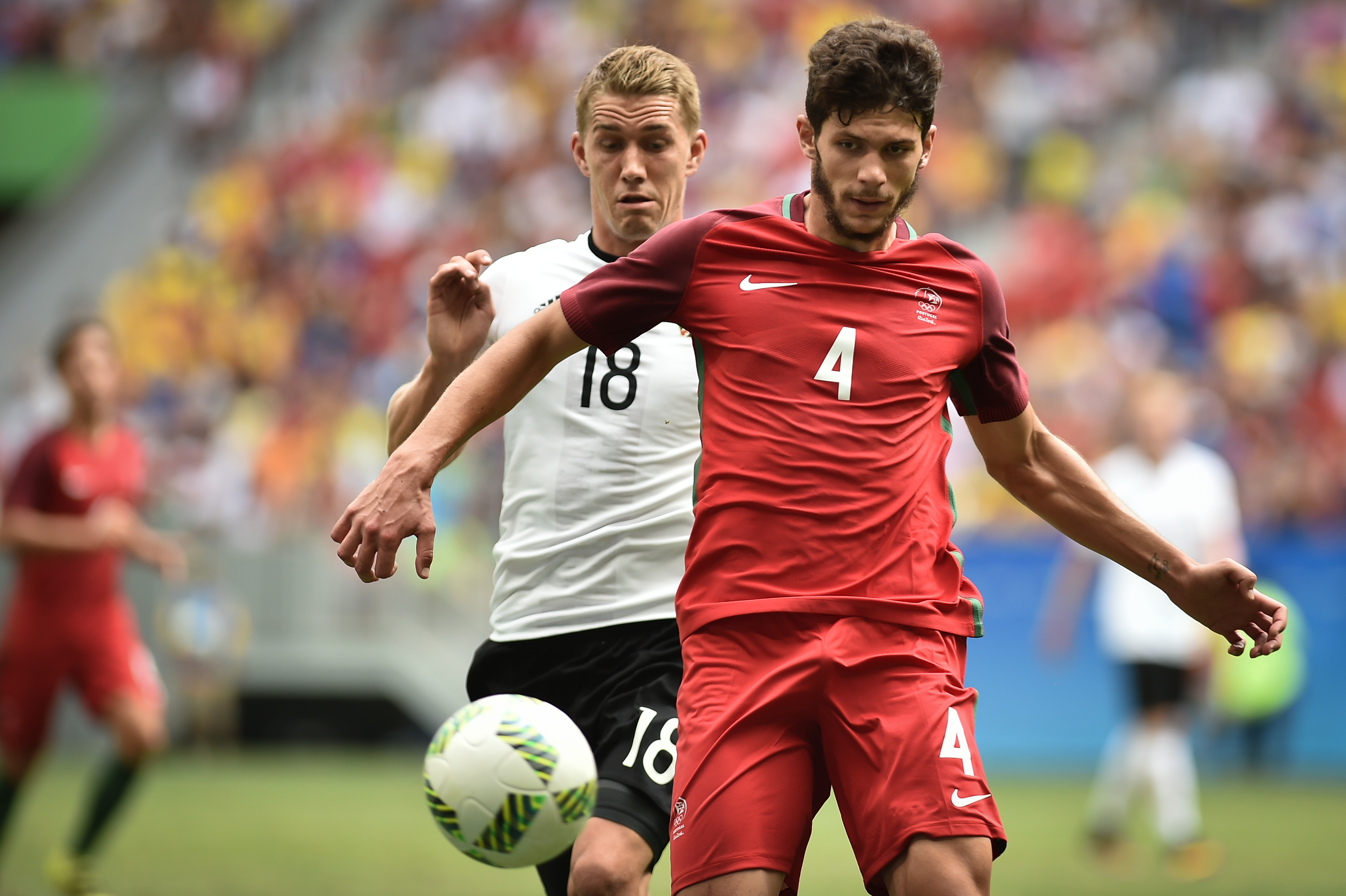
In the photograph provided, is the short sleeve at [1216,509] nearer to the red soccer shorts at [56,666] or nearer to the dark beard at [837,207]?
the red soccer shorts at [56,666]

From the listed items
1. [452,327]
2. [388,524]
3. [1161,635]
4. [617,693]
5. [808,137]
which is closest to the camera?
[388,524]

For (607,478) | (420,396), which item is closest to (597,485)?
(607,478)

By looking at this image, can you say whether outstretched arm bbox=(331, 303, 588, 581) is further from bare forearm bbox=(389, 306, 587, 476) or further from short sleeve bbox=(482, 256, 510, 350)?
short sleeve bbox=(482, 256, 510, 350)

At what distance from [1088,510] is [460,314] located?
5.82ft

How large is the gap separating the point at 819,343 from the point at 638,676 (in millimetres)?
1273

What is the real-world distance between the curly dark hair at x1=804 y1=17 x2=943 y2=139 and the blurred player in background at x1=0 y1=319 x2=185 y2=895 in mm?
5910

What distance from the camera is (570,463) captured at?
4.93 metres

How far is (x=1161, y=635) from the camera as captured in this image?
33.2 ft

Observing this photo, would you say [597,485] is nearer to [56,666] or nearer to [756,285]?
[756,285]

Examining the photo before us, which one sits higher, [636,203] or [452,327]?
[636,203]

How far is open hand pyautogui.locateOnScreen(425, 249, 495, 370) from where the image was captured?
453 centimetres

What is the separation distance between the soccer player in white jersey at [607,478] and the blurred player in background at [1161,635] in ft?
18.0

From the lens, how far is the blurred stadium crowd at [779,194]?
15.9 meters

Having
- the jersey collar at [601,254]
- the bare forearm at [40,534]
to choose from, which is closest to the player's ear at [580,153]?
the jersey collar at [601,254]
